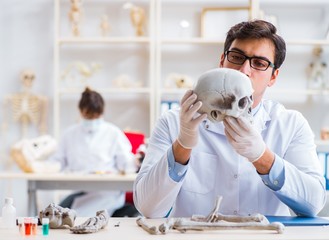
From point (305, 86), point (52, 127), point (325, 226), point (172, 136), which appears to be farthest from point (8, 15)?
point (325, 226)

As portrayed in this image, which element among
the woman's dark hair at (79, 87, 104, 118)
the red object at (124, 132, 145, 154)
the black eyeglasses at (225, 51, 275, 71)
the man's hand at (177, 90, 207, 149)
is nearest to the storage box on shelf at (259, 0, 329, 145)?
the red object at (124, 132, 145, 154)

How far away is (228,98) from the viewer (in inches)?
58.4

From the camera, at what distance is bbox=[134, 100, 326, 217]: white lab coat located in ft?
5.75

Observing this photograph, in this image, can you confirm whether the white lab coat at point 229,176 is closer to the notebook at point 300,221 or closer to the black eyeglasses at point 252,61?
the notebook at point 300,221

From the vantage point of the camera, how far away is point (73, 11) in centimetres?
543

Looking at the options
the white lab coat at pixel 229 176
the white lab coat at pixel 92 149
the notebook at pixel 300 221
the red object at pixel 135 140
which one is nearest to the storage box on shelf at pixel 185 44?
the red object at pixel 135 140

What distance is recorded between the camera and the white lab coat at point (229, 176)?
69.1 inches

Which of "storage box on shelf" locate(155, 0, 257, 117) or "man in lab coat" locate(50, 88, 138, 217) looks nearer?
"man in lab coat" locate(50, 88, 138, 217)

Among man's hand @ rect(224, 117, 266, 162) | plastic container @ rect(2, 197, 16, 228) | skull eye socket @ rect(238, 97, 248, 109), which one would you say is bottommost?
plastic container @ rect(2, 197, 16, 228)

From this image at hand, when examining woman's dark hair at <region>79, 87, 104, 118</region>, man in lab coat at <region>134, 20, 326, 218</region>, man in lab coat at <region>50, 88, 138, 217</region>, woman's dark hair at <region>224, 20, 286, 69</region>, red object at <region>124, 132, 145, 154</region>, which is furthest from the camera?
red object at <region>124, 132, 145, 154</region>

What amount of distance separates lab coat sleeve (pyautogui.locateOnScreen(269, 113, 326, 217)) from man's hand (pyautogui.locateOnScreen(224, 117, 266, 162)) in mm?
93

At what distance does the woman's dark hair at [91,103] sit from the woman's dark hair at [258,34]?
239 centimetres

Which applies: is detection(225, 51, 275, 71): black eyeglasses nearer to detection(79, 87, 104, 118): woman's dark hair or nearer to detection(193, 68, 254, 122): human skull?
detection(193, 68, 254, 122): human skull

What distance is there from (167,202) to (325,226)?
17.1 inches
